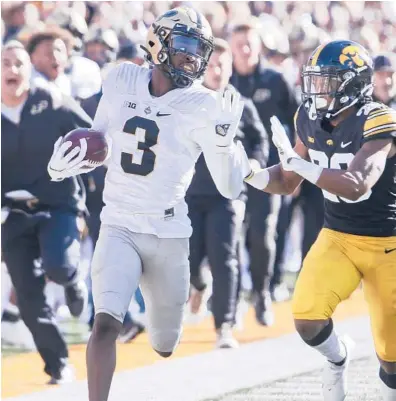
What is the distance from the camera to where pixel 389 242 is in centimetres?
536

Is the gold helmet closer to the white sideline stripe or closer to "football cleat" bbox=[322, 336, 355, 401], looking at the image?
"football cleat" bbox=[322, 336, 355, 401]

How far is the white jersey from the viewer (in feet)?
16.9

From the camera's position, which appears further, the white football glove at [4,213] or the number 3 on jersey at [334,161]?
the white football glove at [4,213]

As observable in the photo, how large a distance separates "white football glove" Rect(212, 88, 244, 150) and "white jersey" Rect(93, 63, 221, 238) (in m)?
0.08

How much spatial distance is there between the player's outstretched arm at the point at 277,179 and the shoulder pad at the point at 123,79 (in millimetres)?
624

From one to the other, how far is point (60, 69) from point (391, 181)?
260 cm

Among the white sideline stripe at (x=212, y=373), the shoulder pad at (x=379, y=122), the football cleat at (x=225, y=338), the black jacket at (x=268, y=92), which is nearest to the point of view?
the shoulder pad at (x=379, y=122)

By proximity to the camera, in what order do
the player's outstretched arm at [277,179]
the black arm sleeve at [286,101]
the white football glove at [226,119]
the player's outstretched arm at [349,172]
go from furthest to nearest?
the black arm sleeve at [286,101] < the player's outstretched arm at [277,179] < the white football glove at [226,119] < the player's outstretched arm at [349,172]

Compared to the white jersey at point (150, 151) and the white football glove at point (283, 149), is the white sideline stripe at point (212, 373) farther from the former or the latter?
the white football glove at point (283, 149)

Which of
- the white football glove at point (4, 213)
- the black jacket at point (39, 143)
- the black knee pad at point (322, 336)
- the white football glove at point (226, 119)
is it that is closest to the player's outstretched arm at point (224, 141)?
the white football glove at point (226, 119)

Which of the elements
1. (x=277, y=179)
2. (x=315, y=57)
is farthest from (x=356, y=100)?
(x=277, y=179)

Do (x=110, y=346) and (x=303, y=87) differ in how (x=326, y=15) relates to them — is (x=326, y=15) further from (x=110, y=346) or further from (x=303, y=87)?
(x=110, y=346)

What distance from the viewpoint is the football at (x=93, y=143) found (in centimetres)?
518

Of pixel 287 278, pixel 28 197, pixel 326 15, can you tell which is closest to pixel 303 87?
pixel 28 197
